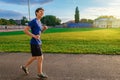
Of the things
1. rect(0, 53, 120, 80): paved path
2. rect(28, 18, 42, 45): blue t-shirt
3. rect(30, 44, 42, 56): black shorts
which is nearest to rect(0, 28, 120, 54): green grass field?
rect(0, 53, 120, 80): paved path

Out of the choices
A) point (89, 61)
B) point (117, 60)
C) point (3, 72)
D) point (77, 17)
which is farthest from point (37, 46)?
point (77, 17)

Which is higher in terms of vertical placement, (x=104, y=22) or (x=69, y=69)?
(x=104, y=22)

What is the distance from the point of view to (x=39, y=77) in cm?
696

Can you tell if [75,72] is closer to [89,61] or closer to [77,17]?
[89,61]

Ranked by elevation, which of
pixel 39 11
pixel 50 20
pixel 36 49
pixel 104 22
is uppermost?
pixel 50 20

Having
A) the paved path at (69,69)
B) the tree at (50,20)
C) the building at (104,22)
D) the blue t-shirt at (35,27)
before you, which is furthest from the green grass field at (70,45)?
the tree at (50,20)

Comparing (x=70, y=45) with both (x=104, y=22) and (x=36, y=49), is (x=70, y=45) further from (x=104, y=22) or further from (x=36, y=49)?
(x=104, y=22)

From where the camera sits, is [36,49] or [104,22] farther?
[104,22]

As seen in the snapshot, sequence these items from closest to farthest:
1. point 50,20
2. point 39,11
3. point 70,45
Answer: point 39,11
point 70,45
point 50,20

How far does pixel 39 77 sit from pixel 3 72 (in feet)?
3.83

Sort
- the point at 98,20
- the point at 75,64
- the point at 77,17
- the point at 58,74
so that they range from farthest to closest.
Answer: the point at 98,20
the point at 77,17
the point at 75,64
the point at 58,74

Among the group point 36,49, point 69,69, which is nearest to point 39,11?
point 36,49

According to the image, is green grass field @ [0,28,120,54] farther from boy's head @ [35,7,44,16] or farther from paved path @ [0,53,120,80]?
boy's head @ [35,7,44,16]

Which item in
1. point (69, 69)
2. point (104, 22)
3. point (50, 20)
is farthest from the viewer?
point (50, 20)
